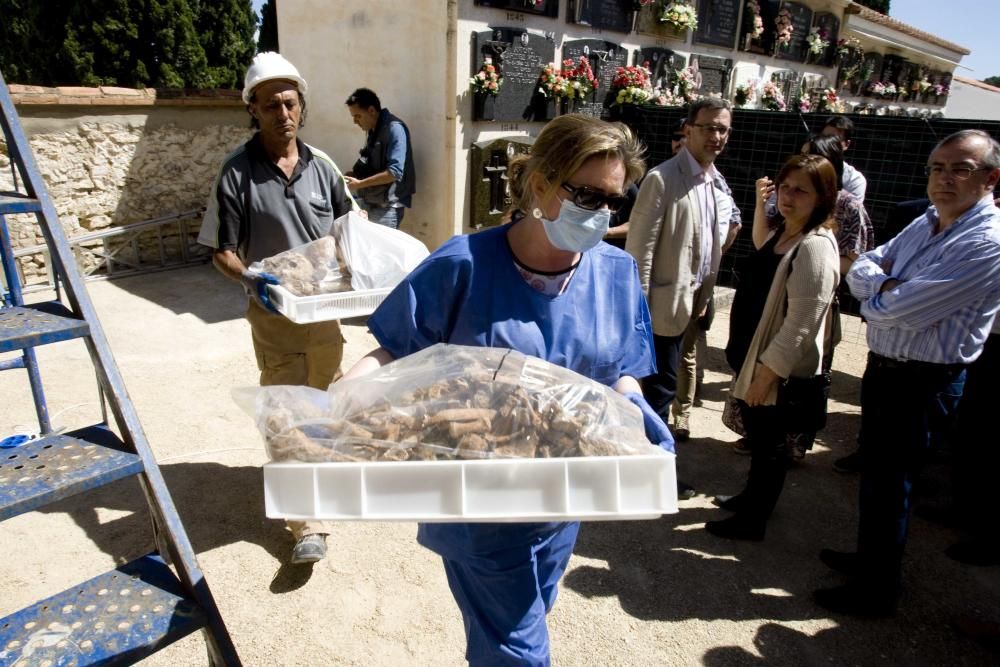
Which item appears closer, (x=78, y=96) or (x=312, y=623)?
(x=312, y=623)

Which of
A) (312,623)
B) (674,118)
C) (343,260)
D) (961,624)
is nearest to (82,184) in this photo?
(343,260)

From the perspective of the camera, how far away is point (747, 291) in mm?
3211

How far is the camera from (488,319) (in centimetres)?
171

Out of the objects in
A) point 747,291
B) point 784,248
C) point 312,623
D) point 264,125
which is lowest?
point 312,623

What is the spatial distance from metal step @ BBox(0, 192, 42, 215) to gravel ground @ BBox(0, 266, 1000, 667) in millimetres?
1679

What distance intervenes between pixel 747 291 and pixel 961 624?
1.70m

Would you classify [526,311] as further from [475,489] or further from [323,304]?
[323,304]

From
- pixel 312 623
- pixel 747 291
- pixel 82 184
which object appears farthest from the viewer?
pixel 82 184

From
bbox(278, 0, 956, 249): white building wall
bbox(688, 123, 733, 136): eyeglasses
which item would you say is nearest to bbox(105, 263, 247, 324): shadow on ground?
bbox(278, 0, 956, 249): white building wall

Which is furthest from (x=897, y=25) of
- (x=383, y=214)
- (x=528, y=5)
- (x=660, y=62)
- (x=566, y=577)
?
(x=566, y=577)

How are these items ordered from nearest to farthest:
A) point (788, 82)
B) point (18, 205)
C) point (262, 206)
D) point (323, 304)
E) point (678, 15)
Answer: point (18, 205), point (323, 304), point (262, 206), point (678, 15), point (788, 82)

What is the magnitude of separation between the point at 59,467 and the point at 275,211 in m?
1.65

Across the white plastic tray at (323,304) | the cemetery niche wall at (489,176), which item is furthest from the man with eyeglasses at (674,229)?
the cemetery niche wall at (489,176)

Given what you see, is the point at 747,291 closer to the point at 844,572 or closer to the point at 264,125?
the point at 844,572
